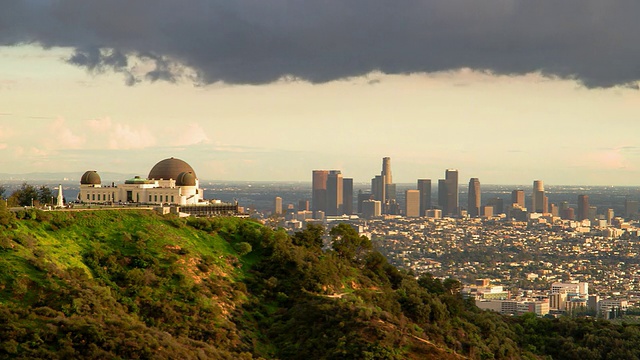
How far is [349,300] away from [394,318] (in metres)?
2.79

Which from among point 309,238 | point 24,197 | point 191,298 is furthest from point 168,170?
point 191,298

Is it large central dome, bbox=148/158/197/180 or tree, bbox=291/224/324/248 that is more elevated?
large central dome, bbox=148/158/197/180

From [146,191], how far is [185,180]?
10.1ft

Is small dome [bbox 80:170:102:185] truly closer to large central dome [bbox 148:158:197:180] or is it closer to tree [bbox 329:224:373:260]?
large central dome [bbox 148:158:197:180]

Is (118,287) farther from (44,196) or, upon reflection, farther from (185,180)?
(44,196)

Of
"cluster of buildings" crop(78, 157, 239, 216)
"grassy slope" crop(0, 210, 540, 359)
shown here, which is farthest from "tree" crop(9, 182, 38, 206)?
"grassy slope" crop(0, 210, 540, 359)

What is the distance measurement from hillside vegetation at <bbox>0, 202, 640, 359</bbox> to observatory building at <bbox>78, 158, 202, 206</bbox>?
7.57 metres

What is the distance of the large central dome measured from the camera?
8281 cm

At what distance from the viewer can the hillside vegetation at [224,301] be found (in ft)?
155

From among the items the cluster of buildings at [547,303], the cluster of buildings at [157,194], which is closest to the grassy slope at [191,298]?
the cluster of buildings at [157,194]

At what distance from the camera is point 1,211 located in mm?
57875

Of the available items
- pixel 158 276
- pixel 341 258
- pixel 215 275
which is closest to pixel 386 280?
pixel 341 258

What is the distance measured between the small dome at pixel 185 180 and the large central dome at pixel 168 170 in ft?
7.49

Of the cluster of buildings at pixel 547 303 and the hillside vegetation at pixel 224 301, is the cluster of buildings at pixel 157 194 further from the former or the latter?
the cluster of buildings at pixel 547 303
